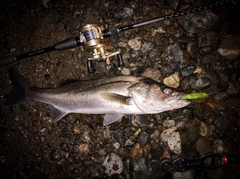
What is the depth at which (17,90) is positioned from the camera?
9.75ft

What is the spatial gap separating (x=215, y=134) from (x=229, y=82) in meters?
0.95

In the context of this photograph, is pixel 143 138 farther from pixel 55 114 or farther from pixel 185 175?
pixel 55 114

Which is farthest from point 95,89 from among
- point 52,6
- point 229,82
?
point 229,82

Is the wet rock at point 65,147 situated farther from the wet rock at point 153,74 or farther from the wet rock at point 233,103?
the wet rock at point 233,103

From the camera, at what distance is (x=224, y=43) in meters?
2.72

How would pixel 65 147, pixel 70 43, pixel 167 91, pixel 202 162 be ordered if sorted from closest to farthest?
pixel 167 91 < pixel 202 162 < pixel 70 43 < pixel 65 147

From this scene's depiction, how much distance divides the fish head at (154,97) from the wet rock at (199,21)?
1.26 meters

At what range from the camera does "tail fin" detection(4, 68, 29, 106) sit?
296 centimetres

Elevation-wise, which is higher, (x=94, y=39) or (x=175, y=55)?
(x=94, y=39)

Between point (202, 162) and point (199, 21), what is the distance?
7.85ft

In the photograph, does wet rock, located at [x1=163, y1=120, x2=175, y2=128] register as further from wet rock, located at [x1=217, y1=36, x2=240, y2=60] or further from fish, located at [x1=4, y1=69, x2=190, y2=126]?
wet rock, located at [x1=217, y1=36, x2=240, y2=60]

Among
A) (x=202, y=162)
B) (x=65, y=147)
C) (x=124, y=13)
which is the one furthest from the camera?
(x=65, y=147)

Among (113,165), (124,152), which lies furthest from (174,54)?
(113,165)

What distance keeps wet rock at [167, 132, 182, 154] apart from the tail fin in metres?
2.82
